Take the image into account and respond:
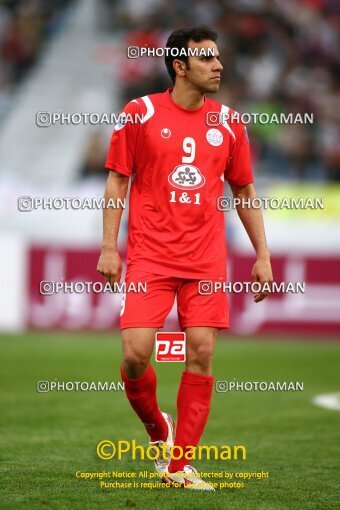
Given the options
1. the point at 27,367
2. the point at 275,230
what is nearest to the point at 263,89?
the point at 275,230

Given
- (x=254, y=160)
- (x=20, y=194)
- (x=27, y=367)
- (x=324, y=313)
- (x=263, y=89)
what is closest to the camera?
(x=27, y=367)

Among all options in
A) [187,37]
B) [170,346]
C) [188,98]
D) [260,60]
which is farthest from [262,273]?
[260,60]

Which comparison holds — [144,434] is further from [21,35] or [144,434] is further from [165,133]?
[21,35]

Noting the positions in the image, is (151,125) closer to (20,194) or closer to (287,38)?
(20,194)

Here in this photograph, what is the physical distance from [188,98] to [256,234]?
0.78 meters

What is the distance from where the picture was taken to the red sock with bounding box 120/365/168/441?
5734 millimetres

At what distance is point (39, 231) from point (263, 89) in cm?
478

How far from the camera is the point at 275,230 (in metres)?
16.2

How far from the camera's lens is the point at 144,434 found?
751cm

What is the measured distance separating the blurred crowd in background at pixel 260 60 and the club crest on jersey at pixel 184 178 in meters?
12.2

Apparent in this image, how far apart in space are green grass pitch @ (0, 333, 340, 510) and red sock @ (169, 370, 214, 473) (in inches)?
11.4

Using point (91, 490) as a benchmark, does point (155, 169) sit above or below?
above

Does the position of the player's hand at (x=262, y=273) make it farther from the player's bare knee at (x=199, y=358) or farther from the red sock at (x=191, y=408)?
the red sock at (x=191, y=408)

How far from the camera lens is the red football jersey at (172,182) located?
567 cm
